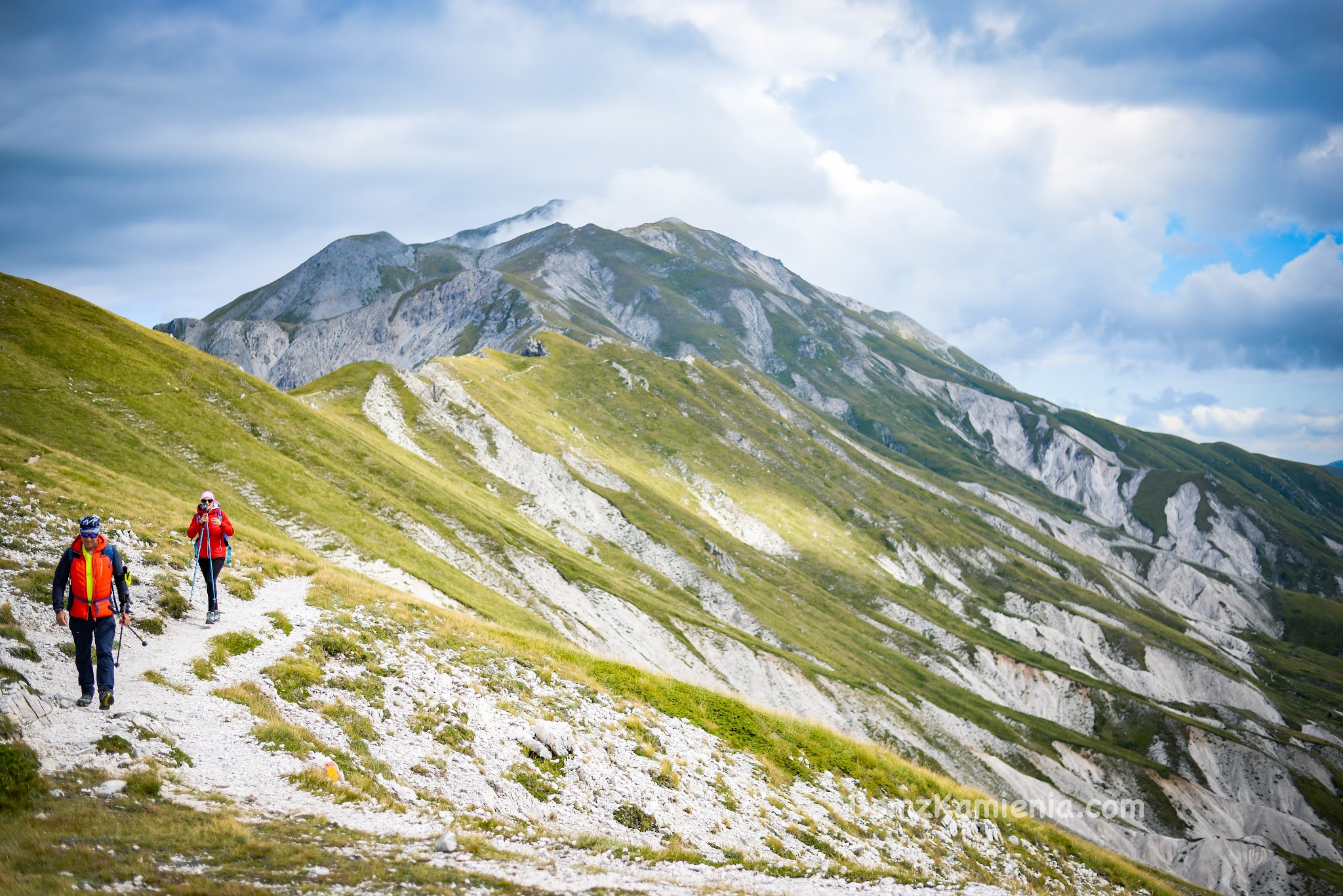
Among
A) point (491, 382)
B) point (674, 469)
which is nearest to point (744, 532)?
point (674, 469)

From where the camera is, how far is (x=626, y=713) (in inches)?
928

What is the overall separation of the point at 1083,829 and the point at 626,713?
238ft

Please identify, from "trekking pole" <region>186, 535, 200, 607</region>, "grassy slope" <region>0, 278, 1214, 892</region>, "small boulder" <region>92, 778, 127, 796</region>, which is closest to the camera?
"grassy slope" <region>0, 278, 1214, 892</region>

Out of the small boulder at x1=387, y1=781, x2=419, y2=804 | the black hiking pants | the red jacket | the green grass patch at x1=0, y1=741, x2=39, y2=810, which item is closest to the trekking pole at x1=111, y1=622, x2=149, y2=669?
the black hiking pants

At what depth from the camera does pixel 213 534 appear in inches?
Result: 853

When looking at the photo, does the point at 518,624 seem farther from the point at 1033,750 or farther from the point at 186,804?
the point at 1033,750

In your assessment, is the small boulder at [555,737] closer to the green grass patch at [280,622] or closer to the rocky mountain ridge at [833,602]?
the green grass patch at [280,622]

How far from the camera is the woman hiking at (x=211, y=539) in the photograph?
21.2 metres

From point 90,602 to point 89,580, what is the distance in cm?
54

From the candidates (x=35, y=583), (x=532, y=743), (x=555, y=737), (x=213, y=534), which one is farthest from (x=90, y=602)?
(x=555, y=737)

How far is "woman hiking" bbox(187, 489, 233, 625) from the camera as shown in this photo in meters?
21.2

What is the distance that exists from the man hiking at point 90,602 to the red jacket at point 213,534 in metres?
4.89

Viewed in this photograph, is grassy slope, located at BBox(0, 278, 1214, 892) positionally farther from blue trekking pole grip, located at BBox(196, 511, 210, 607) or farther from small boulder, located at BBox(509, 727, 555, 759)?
small boulder, located at BBox(509, 727, 555, 759)

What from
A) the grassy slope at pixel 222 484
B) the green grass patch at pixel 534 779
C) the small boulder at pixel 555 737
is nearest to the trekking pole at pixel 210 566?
the grassy slope at pixel 222 484
